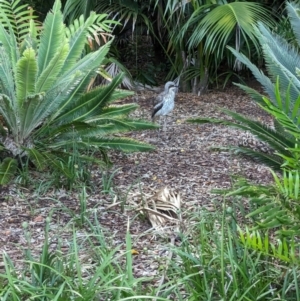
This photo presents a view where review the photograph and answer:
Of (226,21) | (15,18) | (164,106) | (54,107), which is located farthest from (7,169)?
(226,21)

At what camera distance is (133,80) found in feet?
27.5

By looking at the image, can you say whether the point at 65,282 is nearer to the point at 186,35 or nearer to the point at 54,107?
the point at 54,107

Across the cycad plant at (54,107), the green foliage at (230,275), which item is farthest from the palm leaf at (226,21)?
the green foliage at (230,275)

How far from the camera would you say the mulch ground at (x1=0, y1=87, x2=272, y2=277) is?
290 centimetres

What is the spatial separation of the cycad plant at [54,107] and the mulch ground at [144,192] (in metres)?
0.20

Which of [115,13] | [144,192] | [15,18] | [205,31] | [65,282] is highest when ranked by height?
[15,18]

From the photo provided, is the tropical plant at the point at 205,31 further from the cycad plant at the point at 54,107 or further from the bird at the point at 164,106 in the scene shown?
the cycad plant at the point at 54,107

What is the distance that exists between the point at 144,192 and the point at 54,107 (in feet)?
2.91

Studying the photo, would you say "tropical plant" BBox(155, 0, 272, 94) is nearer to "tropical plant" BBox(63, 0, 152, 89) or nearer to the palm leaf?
the palm leaf

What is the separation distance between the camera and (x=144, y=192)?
370cm

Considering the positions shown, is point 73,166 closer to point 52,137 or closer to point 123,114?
point 52,137

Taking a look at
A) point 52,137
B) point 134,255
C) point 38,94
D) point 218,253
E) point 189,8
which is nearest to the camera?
point 218,253

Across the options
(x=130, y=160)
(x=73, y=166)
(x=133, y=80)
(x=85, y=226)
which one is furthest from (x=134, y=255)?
(x=133, y=80)

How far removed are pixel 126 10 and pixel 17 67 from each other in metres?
4.48
